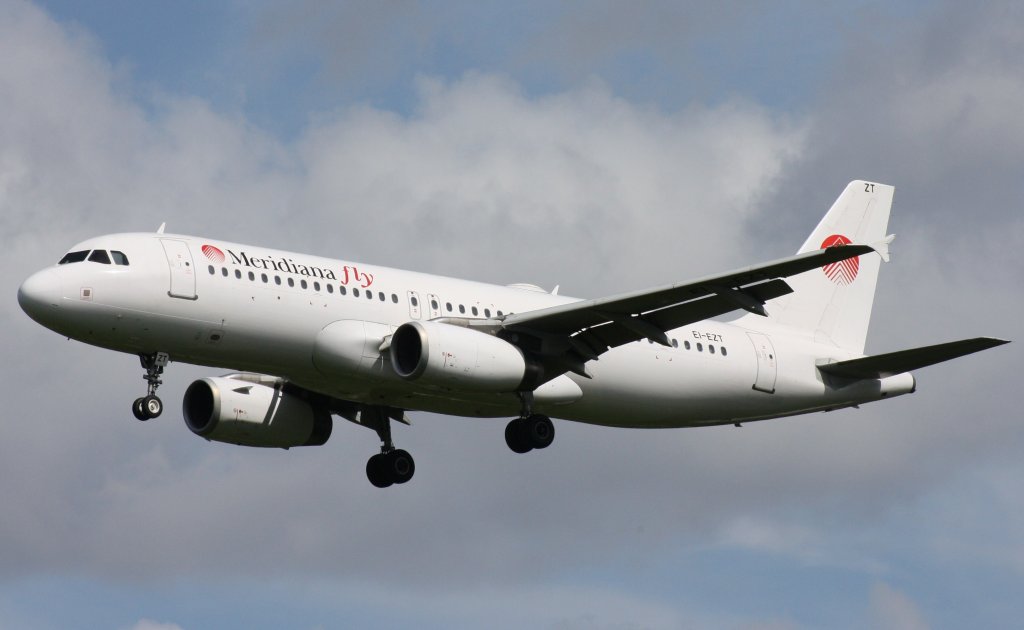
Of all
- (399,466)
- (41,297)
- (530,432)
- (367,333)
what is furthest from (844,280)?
(41,297)

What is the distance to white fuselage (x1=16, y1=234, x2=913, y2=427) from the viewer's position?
39344 millimetres

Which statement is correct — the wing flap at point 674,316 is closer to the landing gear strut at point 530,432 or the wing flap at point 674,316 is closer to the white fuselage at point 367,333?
the white fuselage at point 367,333

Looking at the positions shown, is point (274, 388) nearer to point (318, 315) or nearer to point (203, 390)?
point (203, 390)

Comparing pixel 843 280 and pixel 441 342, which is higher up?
pixel 843 280

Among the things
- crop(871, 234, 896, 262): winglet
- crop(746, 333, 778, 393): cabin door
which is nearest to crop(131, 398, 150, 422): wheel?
crop(746, 333, 778, 393): cabin door

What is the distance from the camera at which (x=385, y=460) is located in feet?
158

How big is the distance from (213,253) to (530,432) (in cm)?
918

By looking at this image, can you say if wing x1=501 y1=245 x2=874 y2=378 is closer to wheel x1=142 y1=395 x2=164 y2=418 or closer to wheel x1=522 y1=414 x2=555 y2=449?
wheel x1=522 y1=414 x2=555 y2=449

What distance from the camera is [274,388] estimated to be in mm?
46875

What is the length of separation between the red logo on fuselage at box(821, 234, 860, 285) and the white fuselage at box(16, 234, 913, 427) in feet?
12.2

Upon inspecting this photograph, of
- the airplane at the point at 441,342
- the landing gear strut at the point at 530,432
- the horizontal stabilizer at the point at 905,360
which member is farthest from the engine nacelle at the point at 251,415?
the horizontal stabilizer at the point at 905,360

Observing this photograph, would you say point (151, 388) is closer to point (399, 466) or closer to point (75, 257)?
point (75, 257)

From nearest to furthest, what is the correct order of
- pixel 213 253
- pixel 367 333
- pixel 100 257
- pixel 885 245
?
pixel 100 257
pixel 213 253
pixel 367 333
pixel 885 245

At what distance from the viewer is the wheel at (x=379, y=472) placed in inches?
1890
